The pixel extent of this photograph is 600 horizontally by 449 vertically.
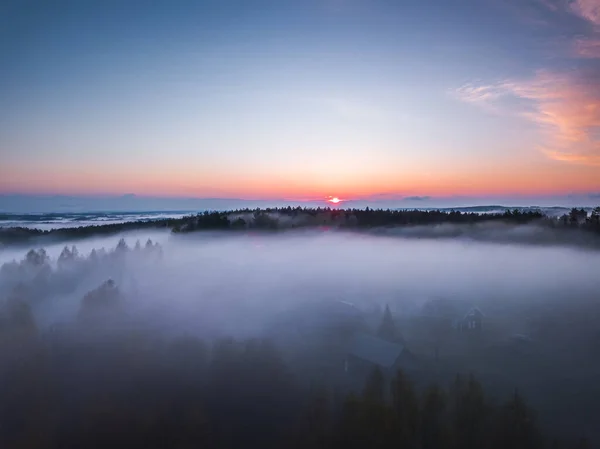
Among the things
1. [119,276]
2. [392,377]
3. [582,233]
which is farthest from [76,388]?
[582,233]

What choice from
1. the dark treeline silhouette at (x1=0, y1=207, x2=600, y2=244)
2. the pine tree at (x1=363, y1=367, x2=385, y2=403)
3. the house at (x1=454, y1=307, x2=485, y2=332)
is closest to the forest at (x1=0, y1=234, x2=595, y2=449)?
the pine tree at (x1=363, y1=367, x2=385, y2=403)

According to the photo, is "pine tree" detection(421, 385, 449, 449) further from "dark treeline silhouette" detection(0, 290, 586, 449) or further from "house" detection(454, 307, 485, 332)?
"house" detection(454, 307, 485, 332)

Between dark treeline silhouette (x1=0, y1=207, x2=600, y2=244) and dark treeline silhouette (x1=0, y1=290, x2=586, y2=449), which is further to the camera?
dark treeline silhouette (x1=0, y1=207, x2=600, y2=244)

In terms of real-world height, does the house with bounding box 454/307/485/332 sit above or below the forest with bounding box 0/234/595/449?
above

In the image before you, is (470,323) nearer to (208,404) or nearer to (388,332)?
(388,332)

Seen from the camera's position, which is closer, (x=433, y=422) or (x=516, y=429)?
(x=516, y=429)

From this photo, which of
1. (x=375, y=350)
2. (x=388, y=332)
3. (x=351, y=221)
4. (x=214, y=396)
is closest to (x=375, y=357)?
(x=375, y=350)

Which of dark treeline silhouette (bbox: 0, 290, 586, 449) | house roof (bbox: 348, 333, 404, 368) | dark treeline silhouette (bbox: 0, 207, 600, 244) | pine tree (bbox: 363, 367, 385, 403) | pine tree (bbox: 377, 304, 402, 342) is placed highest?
dark treeline silhouette (bbox: 0, 207, 600, 244)
